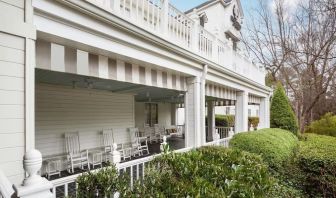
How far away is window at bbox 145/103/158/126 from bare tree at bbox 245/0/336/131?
1006 centimetres

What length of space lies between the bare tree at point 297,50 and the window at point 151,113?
10.1 meters

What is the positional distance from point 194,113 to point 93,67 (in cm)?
386

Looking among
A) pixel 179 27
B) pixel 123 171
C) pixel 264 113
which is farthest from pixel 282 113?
pixel 123 171

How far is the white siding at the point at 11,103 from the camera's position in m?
3.03

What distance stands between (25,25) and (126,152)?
26.0 feet


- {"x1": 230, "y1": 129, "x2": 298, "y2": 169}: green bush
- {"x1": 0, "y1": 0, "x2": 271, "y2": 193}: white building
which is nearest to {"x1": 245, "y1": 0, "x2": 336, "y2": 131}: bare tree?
{"x1": 0, "y1": 0, "x2": 271, "y2": 193}: white building

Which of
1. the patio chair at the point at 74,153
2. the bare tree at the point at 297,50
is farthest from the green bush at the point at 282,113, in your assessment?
the patio chair at the point at 74,153

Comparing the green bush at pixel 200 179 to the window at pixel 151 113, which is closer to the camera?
the green bush at pixel 200 179

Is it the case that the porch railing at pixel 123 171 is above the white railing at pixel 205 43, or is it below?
below

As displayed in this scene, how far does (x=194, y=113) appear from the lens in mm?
7918

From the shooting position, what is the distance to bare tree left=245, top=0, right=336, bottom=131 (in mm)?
19547

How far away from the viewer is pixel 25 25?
3.25 metres

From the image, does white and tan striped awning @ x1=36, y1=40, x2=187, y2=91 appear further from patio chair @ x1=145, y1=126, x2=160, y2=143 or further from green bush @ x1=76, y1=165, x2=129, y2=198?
patio chair @ x1=145, y1=126, x2=160, y2=143

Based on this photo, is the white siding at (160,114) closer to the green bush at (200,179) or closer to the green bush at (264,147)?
the green bush at (264,147)
